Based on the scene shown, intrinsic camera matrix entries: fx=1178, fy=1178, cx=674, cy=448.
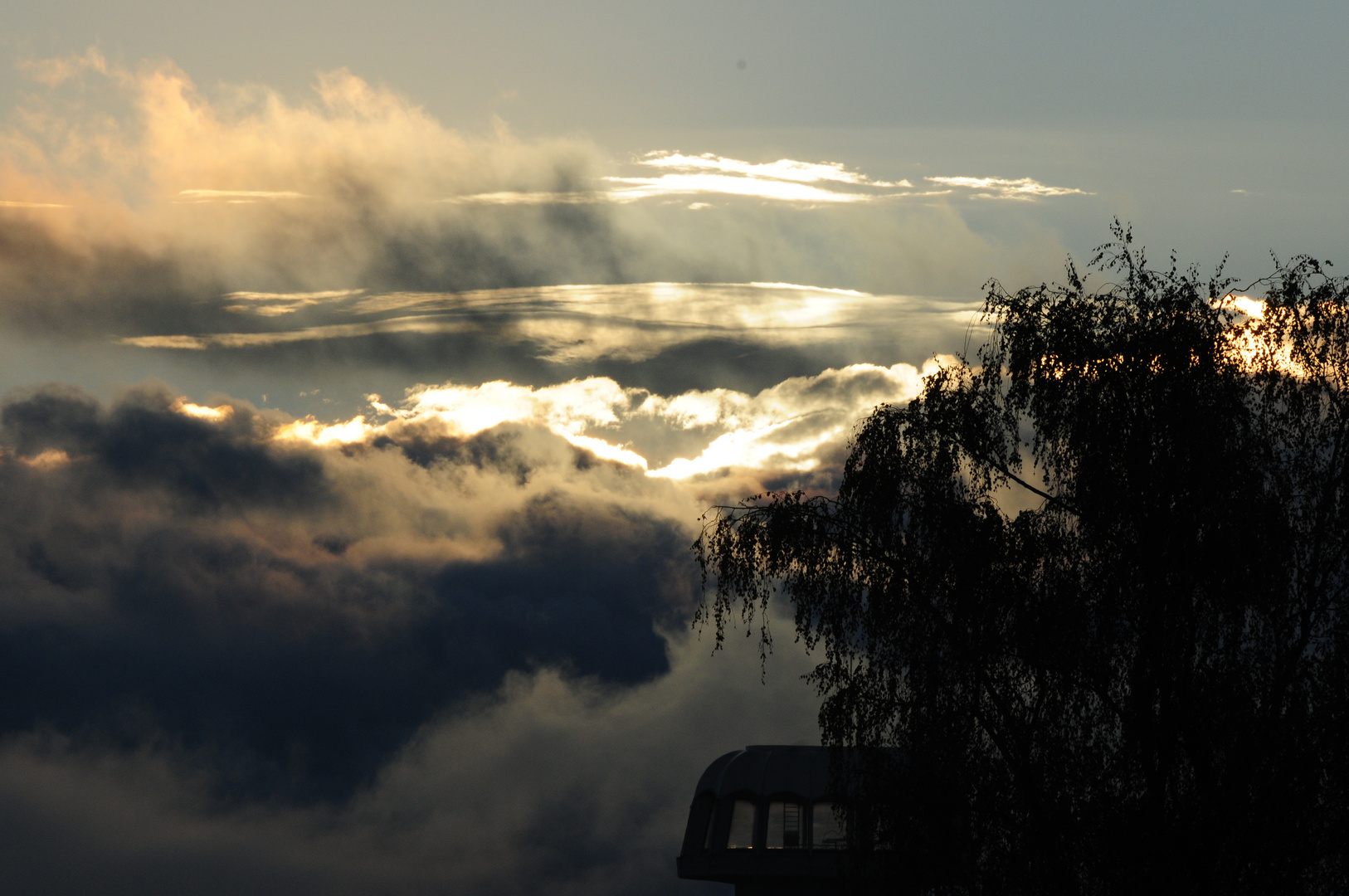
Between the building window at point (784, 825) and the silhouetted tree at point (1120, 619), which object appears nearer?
the silhouetted tree at point (1120, 619)

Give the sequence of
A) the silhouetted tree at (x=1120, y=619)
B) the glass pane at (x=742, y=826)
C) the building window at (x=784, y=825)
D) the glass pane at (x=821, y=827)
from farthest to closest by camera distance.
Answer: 1. the glass pane at (x=742, y=826)
2. the building window at (x=784, y=825)
3. the glass pane at (x=821, y=827)
4. the silhouetted tree at (x=1120, y=619)

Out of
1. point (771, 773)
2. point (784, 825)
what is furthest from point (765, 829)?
A: point (771, 773)

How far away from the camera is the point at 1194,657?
16.8m

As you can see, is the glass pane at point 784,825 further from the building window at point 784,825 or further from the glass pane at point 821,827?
the glass pane at point 821,827

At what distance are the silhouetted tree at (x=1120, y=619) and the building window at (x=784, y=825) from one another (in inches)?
1554

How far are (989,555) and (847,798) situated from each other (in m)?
4.28

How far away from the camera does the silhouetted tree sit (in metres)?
16.2

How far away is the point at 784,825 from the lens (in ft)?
183

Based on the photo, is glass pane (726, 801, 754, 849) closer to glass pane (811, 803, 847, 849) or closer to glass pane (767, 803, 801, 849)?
glass pane (767, 803, 801, 849)

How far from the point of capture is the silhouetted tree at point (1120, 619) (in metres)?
16.2

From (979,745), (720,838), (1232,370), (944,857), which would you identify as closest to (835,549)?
(979,745)

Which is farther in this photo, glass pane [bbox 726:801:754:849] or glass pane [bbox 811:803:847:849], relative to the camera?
glass pane [bbox 726:801:754:849]

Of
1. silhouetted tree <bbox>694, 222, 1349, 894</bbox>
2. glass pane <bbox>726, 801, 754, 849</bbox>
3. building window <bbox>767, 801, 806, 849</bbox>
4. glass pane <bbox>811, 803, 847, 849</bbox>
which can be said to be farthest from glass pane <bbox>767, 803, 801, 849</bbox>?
silhouetted tree <bbox>694, 222, 1349, 894</bbox>

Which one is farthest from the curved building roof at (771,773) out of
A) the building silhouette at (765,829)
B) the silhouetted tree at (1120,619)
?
the silhouetted tree at (1120,619)
